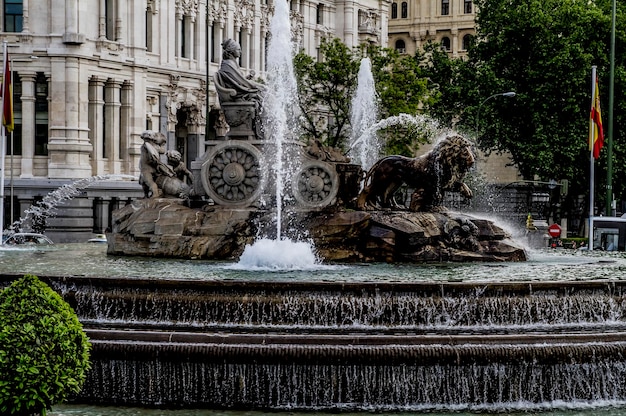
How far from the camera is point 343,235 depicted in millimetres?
23109

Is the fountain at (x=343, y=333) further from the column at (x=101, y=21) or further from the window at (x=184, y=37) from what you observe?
the window at (x=184, y=37)

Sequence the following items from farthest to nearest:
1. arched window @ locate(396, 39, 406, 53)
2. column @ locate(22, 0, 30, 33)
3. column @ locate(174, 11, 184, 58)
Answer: arched window @ locate(396, 39, 406, 53), column @ locate(174, 11, 184, 58), column @ locate(22, 0, 30, 33)

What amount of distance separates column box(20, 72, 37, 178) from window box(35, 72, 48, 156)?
0.33 m

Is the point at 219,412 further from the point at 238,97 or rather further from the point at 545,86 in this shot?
the point at 545,86

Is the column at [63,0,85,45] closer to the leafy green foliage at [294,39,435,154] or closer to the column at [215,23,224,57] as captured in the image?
the leafy green foliage at [294,39,435,154]

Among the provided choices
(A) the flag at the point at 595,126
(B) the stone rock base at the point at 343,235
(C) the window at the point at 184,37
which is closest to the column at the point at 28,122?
(C) the window at the point at 184,37

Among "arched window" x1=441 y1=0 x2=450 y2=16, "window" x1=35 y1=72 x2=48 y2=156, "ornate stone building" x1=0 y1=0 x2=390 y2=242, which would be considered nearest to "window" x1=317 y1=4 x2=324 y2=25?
"ornate stone building" x1=0 y1=0 x2=390 y2=242

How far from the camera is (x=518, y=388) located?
1630 cm

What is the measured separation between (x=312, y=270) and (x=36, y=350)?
10006mm

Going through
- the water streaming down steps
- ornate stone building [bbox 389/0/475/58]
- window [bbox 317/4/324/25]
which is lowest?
the water streaming down steps

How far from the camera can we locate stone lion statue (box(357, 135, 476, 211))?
23.9m

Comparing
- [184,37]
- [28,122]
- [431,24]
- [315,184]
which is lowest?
[315,184]

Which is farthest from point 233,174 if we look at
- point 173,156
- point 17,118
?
point 17,118

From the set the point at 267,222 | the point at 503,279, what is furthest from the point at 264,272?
the point at 503,279
